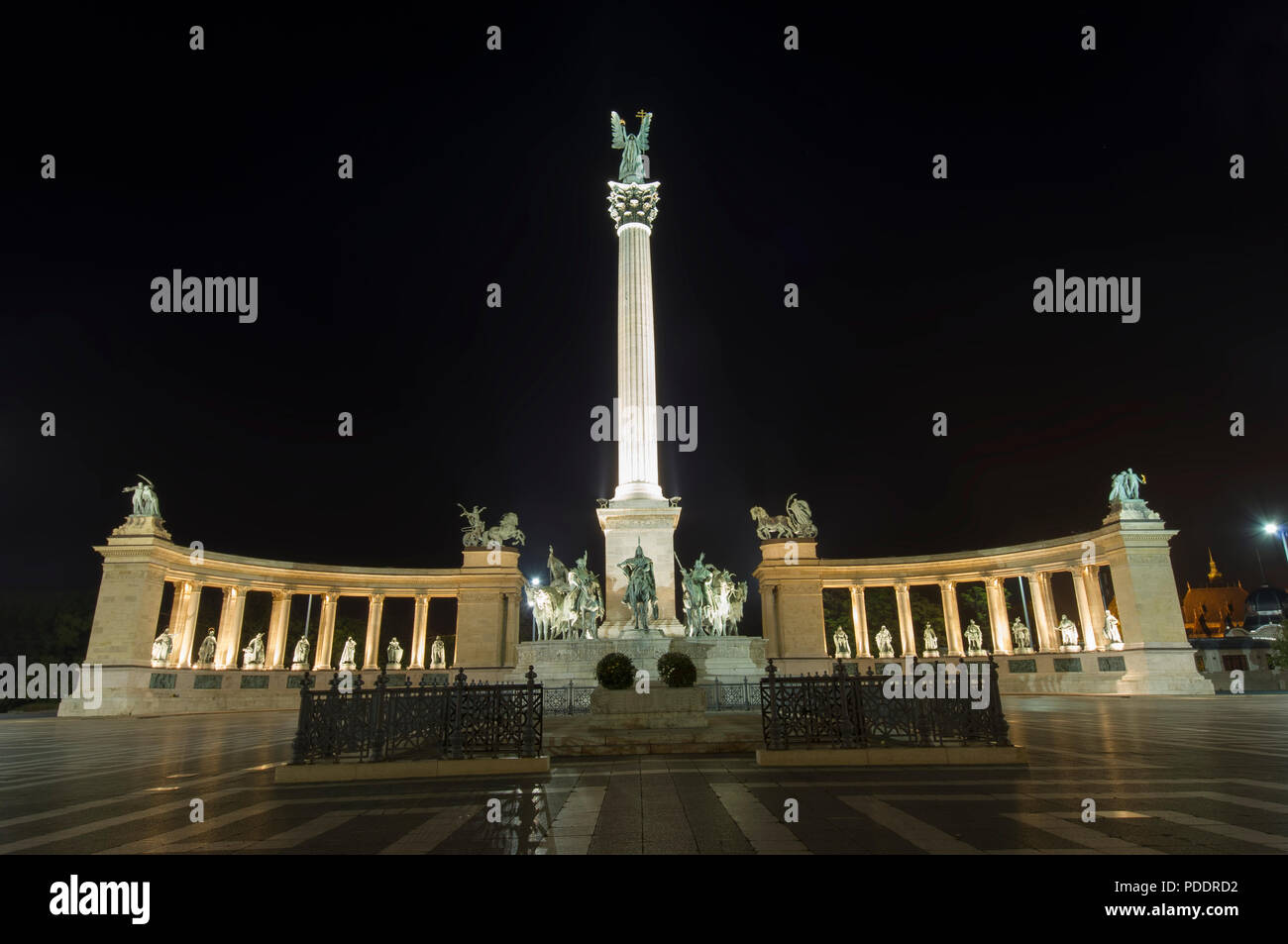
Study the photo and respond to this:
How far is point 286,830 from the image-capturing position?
853 cm

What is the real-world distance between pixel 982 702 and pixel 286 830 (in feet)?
42.8

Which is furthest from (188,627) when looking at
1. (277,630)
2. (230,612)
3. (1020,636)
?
(1020,636)

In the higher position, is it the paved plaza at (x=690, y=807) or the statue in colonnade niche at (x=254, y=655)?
the statue in colonnade niche at (x=254, y=655)

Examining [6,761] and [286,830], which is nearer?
[286,830]

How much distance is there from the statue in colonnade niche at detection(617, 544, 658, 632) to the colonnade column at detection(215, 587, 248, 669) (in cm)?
3516

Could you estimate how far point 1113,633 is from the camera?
49.0 metres

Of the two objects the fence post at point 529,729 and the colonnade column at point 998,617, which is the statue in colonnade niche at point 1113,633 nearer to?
→ the colonnade column at point 998,617

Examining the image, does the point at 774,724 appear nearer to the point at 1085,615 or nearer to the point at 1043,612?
the point at 1085,615

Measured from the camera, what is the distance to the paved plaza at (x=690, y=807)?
7.42 metres

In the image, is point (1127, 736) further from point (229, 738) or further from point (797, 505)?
point (797, 505)

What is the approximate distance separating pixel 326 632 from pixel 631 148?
4668 centimetres

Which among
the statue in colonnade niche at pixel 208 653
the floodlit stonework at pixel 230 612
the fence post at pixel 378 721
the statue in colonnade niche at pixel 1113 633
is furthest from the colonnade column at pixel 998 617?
the statue in colonnade niche at pixel 208 653

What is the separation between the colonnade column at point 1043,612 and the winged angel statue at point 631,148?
44.7 m
